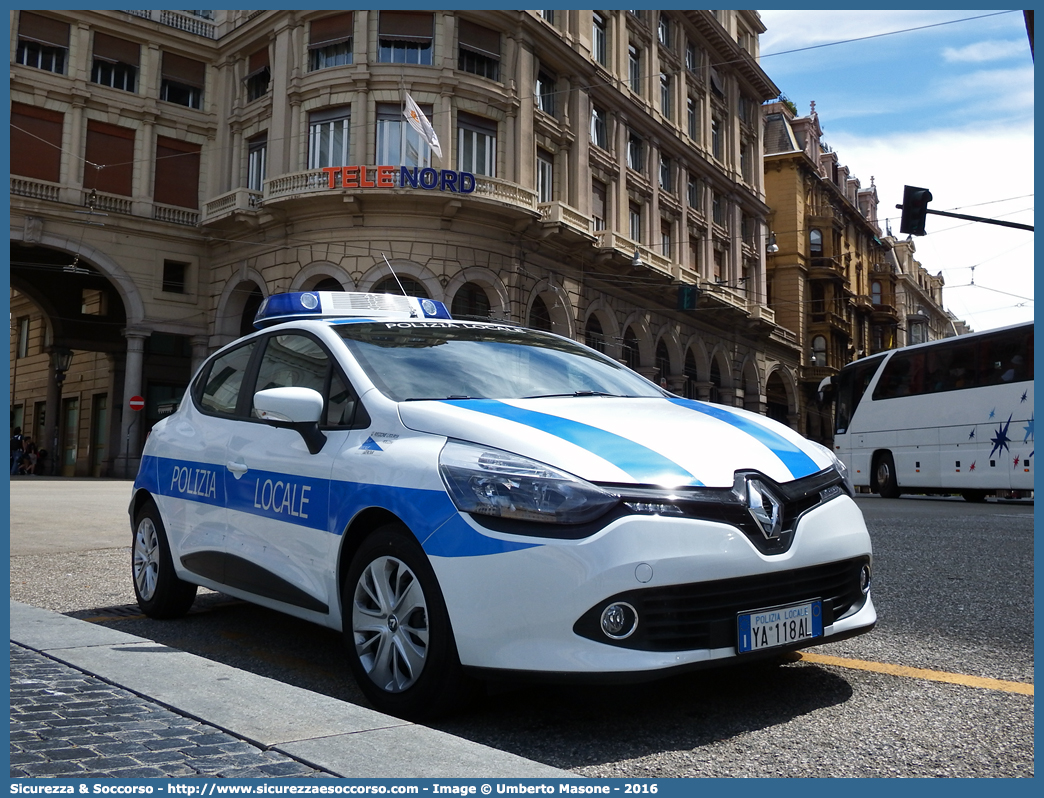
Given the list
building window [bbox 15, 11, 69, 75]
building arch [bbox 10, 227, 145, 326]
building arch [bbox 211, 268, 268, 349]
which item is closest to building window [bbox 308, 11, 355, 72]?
building arch [bbox 211, 268, 268, 349]

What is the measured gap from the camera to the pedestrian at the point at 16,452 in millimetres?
33562

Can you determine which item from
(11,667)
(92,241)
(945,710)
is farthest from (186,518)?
(92,241)

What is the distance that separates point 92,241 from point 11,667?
27529 millimetres

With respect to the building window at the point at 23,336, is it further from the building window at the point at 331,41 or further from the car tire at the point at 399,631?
the car tire at the point at 399,631

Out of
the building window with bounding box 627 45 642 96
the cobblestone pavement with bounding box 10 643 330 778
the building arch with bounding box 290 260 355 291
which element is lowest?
the cobblestone pavement with bounding box 10 643 330 778

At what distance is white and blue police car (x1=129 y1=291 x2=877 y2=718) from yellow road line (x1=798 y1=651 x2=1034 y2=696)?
46 cm

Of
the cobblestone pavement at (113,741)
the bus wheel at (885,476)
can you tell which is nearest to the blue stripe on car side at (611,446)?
the cobblestone pavement at (113,741)

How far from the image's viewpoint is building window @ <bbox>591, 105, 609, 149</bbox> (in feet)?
108

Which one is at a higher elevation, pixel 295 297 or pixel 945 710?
pixel 295 297

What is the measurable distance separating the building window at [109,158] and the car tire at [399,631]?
94.7 ft

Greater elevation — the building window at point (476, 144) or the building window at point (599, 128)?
the building window at point (599, 128)

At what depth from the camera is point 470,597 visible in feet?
10.7

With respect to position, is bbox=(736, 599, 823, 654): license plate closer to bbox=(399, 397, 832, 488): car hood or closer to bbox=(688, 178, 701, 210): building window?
bbox=(399, 397, 832, 488): car hood
